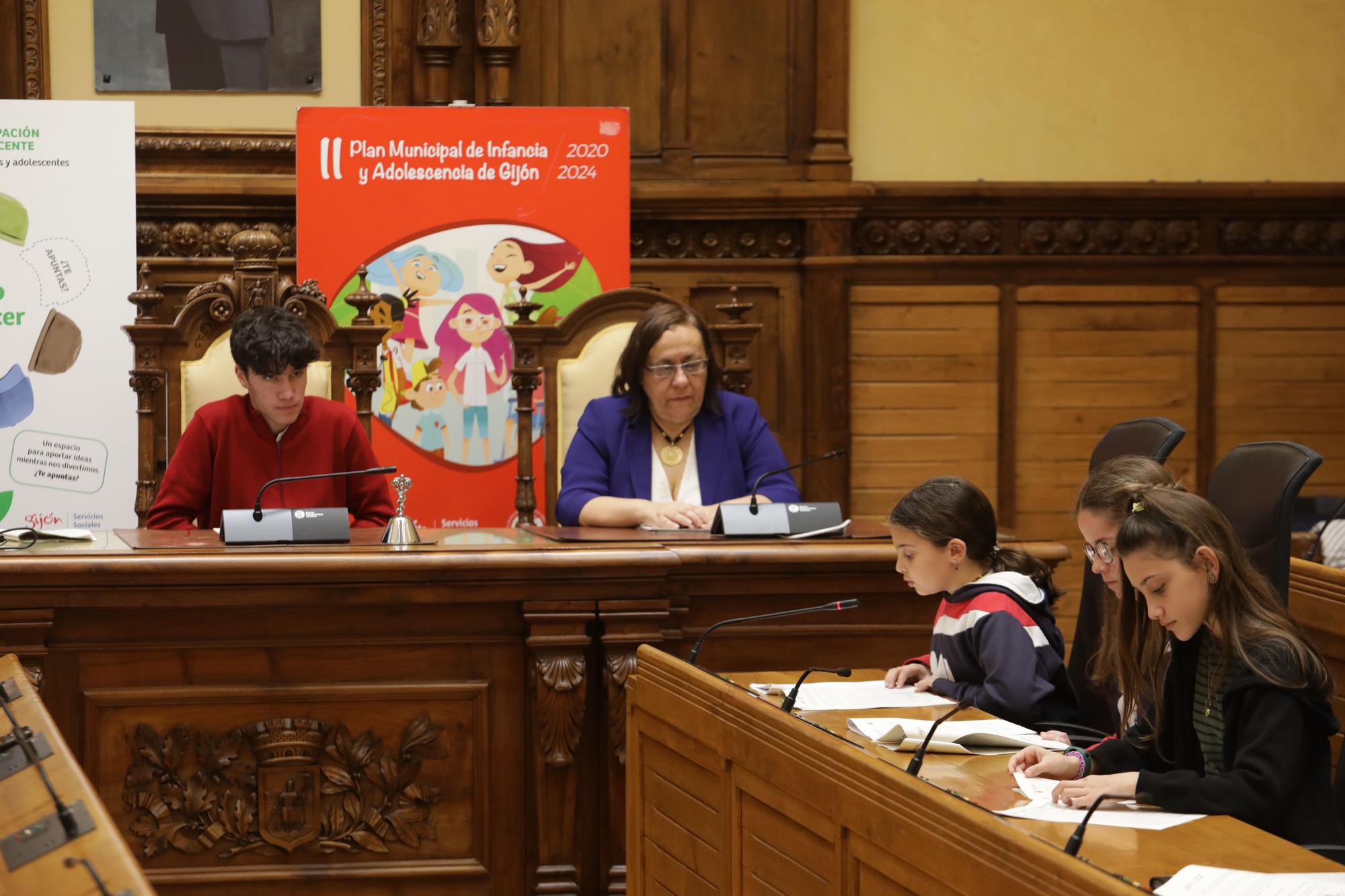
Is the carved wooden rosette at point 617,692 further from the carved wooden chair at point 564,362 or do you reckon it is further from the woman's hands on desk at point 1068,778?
the carved wooden chair at point 564,362

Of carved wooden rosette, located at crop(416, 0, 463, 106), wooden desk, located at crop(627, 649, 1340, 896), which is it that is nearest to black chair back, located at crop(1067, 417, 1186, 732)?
wooden desk, located at crop(627, 649, 1340, 896)

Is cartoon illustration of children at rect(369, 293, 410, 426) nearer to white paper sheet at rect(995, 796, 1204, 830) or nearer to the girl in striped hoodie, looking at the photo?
the girl in striped hoodie

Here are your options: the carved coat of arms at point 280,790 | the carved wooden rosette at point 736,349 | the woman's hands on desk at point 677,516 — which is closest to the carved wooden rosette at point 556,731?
the carved coat of arms at point 280,790

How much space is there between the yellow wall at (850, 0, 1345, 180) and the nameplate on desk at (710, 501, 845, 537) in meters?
2.58

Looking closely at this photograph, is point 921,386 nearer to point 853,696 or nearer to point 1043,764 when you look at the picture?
point 853,696

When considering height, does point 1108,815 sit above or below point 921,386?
below

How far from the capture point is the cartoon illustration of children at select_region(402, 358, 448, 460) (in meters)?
4.57

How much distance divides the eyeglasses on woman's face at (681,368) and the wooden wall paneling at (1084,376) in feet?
7.49

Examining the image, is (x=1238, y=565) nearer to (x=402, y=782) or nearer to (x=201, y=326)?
(x=402, y=782)

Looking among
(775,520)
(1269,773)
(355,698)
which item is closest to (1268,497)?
(1269,773)

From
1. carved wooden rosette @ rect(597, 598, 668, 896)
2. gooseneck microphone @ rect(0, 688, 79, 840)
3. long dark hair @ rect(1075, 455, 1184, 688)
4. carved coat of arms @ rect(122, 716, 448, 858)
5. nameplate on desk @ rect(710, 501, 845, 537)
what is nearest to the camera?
gooseneck microphone @ rect(0, 688, 79, 840)

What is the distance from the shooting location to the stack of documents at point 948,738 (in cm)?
194

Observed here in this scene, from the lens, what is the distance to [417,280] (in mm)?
4582

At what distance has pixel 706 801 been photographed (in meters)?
2.18
